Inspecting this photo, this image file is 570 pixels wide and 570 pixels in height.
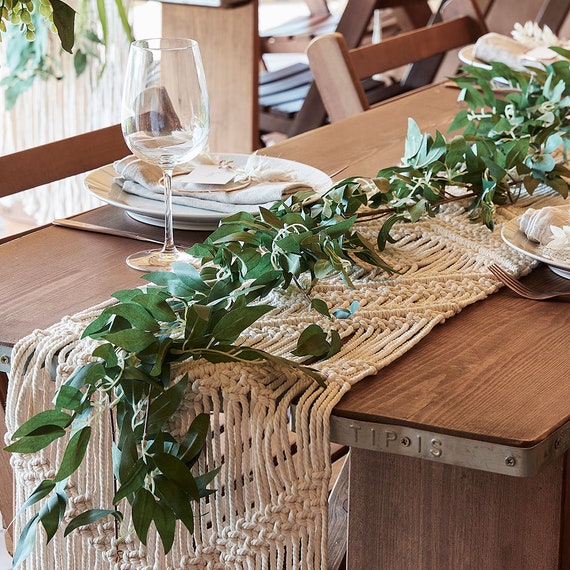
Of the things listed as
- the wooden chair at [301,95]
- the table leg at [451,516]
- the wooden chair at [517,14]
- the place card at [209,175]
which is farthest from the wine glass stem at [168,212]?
the wooden chair at [517,14]

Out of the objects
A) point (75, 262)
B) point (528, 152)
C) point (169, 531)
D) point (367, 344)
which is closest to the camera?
point (169, 531)

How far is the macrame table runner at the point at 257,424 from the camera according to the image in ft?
2.25

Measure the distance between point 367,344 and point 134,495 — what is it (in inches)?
8.0

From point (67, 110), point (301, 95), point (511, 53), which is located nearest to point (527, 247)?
point (511, 53)

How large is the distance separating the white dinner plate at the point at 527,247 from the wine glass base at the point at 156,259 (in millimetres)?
289

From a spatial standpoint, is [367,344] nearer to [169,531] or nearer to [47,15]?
[169,531]

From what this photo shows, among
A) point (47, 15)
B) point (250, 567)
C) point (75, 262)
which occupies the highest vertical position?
point (47, 15)

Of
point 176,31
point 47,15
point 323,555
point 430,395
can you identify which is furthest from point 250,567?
point 176,31

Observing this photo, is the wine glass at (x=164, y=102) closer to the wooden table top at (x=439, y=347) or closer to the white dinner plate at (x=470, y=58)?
the wooden table top at (x=439, y=347)

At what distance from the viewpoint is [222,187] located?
3.49 feet

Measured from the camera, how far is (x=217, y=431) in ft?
2.27

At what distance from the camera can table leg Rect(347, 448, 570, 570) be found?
0.81 m

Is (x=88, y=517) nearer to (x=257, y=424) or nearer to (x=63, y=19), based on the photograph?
(x=257, y=424)

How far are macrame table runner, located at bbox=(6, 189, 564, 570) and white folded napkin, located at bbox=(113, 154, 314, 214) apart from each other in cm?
17
